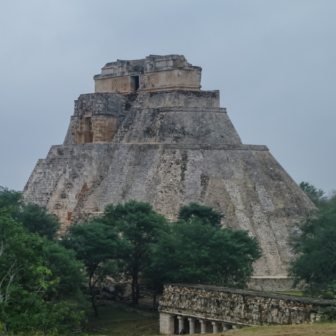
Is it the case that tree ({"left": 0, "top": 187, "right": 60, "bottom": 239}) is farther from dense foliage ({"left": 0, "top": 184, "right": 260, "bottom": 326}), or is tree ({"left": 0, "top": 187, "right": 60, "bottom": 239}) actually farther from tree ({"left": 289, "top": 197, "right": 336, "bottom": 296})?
tree ({"left": 289, "top": 197, "right": 336, "bottom": 296})

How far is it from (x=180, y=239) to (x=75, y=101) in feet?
55.3

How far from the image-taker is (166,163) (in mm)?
39406

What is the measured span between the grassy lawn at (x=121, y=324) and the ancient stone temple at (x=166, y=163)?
6.72 m

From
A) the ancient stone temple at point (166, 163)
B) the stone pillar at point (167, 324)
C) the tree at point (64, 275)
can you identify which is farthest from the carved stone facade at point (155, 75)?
the stone pillar at point (167, 324)

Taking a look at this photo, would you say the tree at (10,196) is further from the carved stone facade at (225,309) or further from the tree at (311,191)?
the tree at (311,191)

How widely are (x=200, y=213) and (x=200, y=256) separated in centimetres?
538

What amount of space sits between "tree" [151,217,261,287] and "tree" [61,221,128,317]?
1.78 metres

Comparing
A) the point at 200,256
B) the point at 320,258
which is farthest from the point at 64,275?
the point at 320,258

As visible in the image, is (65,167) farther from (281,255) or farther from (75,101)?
(281,255)

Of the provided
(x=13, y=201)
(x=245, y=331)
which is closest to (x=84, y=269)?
(x=13, y=201)

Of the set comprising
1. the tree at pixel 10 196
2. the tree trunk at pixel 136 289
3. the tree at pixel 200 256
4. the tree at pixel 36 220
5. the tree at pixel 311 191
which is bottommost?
the tree trunk at pixel 136 289

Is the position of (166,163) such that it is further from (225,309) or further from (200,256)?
(225,309)

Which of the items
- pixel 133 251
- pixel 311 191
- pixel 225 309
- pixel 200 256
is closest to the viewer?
pixel 225 309

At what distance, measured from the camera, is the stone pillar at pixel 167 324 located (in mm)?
27141
